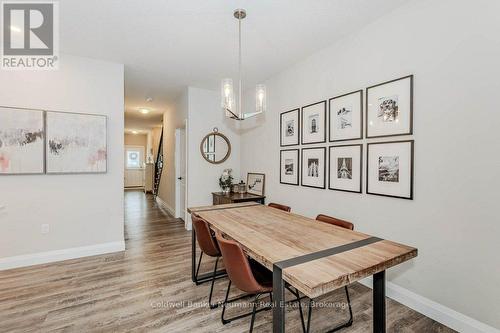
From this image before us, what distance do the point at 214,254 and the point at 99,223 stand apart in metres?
2.09

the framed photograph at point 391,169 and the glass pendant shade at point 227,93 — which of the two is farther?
the glass pendant shade at point 227,93

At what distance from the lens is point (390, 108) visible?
2.23 metres

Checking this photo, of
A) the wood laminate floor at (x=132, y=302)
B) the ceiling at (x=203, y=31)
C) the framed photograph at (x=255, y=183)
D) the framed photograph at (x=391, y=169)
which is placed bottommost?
the wood laminate floor at (x=132, y=302)

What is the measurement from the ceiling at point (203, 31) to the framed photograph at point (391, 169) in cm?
130

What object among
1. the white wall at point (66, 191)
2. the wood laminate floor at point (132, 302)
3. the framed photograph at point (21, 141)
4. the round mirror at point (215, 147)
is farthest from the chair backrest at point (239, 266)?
the round mirror at point (215, 147)

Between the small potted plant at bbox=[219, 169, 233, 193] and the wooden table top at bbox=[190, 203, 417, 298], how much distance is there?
2.10 m

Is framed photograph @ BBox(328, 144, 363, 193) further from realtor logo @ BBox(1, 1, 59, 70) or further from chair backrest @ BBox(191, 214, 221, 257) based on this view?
realtor logo @ BBox(1, 1, 59, 70)

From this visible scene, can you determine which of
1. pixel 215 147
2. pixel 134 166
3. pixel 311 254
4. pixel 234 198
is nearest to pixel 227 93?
pixel 311 254

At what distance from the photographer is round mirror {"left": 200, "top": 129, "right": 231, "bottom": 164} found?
4527 mm

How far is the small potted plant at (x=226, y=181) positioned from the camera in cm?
448

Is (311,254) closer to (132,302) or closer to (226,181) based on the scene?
(132,302)

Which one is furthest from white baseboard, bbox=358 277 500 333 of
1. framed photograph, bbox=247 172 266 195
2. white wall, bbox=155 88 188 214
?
white wall, bbox=155 88 188 214

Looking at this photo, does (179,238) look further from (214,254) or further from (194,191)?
(214,254)

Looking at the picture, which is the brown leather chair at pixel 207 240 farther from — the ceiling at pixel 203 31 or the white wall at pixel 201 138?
the white wall at pixel 201 138
